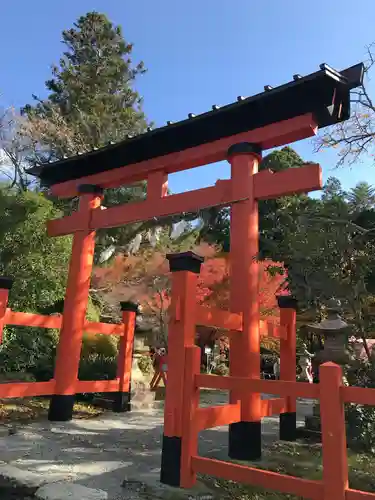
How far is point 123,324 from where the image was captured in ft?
27.3

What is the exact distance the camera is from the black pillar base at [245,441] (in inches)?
184

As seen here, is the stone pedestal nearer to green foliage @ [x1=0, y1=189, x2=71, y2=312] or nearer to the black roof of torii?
green foliage @ [x1=0, y1=189, x2=71, y2=312]

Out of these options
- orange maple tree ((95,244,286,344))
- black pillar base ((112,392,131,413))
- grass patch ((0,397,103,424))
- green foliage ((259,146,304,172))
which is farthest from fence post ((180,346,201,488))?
green foliage ((259,146,304,172))

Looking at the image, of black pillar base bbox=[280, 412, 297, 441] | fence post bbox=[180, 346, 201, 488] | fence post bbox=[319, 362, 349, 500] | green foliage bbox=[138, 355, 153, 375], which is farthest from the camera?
green foliage bbox=[138, 355, 153, 375]

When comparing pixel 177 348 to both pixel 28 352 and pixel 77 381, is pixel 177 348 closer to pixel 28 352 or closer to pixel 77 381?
pixel 77 381

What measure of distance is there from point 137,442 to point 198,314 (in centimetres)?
251

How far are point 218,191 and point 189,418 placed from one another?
342cm

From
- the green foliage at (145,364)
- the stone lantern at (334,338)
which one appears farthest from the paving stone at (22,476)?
the green foliage at (145,364)

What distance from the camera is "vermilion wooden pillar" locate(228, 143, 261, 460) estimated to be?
15.6 ft

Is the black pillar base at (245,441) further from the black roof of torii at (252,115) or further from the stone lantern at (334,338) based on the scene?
the black roof of torii at (252,115)

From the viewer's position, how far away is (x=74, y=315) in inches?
285

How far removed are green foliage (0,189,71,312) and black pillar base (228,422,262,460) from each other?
20.8ft

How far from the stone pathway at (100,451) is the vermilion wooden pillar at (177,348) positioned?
0.26 m

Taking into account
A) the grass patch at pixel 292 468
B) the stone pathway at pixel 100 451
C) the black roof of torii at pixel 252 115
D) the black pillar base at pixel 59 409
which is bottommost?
the stone pathway at pixel 100 451
